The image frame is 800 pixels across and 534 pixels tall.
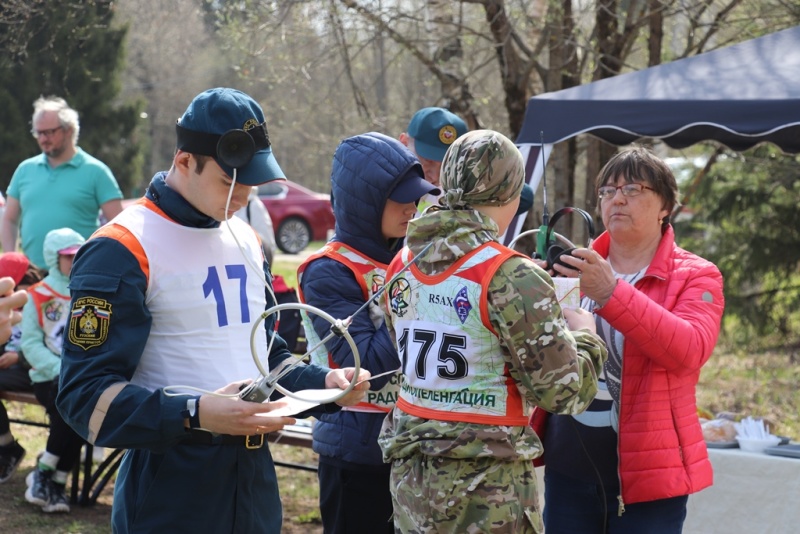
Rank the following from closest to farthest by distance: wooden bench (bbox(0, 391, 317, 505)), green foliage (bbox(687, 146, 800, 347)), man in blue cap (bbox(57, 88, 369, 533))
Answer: man in blue cap (bbox(57, 88, 369, 533)) < wooden bench (bbox(0, 391, 317, 505)) < green foliage (bbox(687, 146, 800, 347))

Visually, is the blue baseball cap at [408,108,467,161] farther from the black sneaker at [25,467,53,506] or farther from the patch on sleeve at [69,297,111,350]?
the black sneaker at [25,467,53,506]

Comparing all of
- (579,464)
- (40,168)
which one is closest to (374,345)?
(579,464)

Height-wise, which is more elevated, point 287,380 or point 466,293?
point 466,293

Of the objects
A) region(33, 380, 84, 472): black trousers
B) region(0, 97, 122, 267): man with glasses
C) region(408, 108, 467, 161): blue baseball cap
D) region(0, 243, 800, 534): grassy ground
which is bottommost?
region(0, 243, 800, 534): grassy ground

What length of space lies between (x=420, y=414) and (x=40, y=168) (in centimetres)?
488

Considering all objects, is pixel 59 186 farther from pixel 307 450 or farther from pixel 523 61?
pixel 523 61

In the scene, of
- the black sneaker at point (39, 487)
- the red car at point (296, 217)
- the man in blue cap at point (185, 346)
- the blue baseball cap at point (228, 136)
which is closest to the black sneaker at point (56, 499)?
the black sneaker at point (39, 487)

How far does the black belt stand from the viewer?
7.39 ft

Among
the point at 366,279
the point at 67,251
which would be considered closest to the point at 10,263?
the point at 366,279

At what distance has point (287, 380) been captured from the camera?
245 cm

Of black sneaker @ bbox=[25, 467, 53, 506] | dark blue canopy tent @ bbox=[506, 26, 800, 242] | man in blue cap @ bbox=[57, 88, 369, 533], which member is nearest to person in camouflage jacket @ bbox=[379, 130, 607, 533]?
man in blue cap @ bbox=[57, 88, 369, 533]

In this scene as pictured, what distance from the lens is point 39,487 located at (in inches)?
213

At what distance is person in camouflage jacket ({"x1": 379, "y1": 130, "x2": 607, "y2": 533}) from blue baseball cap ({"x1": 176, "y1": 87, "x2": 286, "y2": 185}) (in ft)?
1.36

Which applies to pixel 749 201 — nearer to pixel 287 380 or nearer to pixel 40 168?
pixel 40 168
